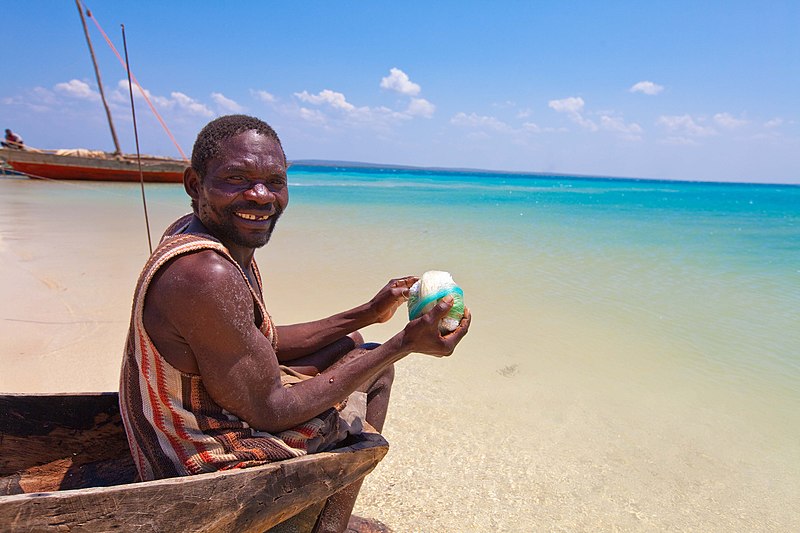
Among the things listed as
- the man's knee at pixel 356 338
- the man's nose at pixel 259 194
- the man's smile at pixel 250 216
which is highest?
the man's nose at pixel 259 194

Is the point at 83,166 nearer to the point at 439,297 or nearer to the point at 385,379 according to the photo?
the point at 385,379

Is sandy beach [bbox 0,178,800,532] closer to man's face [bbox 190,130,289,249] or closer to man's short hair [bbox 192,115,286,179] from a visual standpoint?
man's face [bbox 190,130,289,249]

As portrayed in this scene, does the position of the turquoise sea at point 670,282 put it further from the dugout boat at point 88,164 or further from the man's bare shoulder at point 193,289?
the dugout boat at point 88,164

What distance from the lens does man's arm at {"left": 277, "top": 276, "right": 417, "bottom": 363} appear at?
7.50 feet

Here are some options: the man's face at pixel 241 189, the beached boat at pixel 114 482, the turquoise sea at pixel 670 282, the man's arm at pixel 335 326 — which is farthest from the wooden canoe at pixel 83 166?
the man's face at pixel 241 189

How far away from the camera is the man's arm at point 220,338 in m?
1.40

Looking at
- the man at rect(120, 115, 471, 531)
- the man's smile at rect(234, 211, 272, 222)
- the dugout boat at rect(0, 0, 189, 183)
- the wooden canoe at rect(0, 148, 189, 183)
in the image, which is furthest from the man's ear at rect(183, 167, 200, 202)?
the wooden canoe at rect(0, 148, 189, 183)

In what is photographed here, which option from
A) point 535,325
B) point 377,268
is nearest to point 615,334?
point 535,325

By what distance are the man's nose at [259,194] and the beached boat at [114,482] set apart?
29.2 inches

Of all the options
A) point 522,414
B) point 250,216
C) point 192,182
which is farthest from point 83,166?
point 250,216

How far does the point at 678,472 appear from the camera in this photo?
306 centimetres

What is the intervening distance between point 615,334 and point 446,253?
4.27 m

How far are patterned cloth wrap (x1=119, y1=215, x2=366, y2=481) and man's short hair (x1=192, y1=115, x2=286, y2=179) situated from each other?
0.83ft

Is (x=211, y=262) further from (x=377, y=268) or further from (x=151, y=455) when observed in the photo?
(x=377, y=268)
